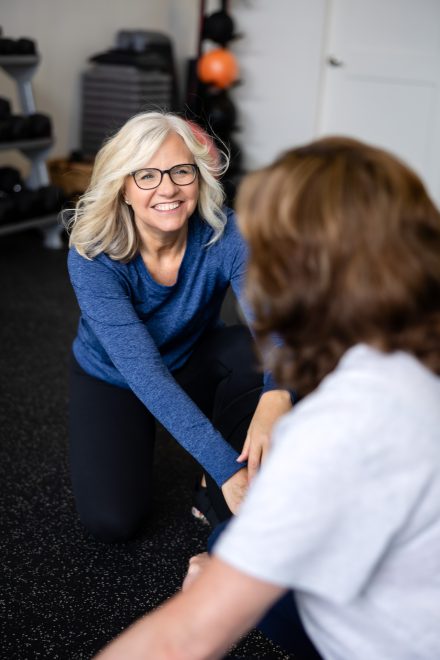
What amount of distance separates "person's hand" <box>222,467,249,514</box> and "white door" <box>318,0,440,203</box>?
11.6 ft

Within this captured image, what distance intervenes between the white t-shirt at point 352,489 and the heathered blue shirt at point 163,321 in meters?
0.56

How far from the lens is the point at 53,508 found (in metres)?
1.60

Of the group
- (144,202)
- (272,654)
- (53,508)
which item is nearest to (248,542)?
(272,654)

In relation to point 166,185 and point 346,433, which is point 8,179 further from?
point 346,433

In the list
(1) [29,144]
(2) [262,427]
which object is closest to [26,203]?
(1) [29,144]

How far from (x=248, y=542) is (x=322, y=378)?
0.19m

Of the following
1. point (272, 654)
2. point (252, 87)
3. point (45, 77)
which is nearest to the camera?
point (272, 654)

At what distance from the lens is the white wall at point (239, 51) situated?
386 cm

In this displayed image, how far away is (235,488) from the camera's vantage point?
3.75 ft

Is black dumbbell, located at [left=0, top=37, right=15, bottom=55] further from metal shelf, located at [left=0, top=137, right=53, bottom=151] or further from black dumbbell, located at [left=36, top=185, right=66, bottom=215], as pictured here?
black dumbbell, located at [left=36, top=185, right=66, bottom=215]

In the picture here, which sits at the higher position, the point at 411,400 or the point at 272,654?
the point at 411,400

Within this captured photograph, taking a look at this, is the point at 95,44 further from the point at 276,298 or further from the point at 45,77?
the point at 276,298

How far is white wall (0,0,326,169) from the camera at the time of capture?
386cm

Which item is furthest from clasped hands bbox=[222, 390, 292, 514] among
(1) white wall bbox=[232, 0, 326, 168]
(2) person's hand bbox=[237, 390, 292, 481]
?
(1) white wall bbox=[232, 0, 326, 168]
